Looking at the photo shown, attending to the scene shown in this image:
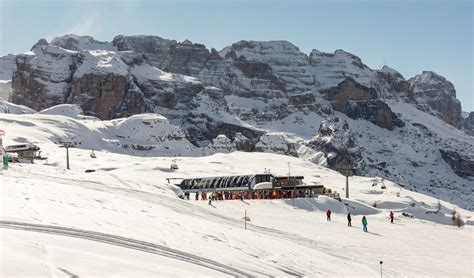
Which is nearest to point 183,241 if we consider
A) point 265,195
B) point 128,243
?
point 128,243

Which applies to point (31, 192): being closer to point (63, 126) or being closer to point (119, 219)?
point (119, 219)

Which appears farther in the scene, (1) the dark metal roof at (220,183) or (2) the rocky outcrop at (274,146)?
(2) the rocky outcrop at (274,146)

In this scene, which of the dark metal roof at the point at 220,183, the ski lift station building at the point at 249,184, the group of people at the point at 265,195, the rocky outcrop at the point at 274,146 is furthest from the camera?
the rocky outcrop at the point at 274,146

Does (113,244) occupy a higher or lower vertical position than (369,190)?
higher

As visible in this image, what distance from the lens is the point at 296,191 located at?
51844 millimetres

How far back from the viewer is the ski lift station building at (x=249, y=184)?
57.4 meters

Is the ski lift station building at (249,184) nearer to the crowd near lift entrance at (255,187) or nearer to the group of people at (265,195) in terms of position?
the crowd near lift entrance at (255,187)

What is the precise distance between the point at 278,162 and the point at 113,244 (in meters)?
104

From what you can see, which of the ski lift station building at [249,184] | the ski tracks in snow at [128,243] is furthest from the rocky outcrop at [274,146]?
the ski tracks in snow at [128,243]

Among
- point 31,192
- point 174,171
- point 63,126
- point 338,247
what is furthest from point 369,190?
point 63,126

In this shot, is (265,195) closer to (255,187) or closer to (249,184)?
(255,187)

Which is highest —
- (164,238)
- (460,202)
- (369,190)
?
(164,238)

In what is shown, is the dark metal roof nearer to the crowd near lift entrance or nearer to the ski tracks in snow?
the crowd near lift entrance

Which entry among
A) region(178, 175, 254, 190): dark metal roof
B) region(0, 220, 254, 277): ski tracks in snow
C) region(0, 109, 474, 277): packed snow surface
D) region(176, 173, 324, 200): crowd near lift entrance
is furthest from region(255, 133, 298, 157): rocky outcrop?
region(0, 220, 254, 277): ski tracks in snow
